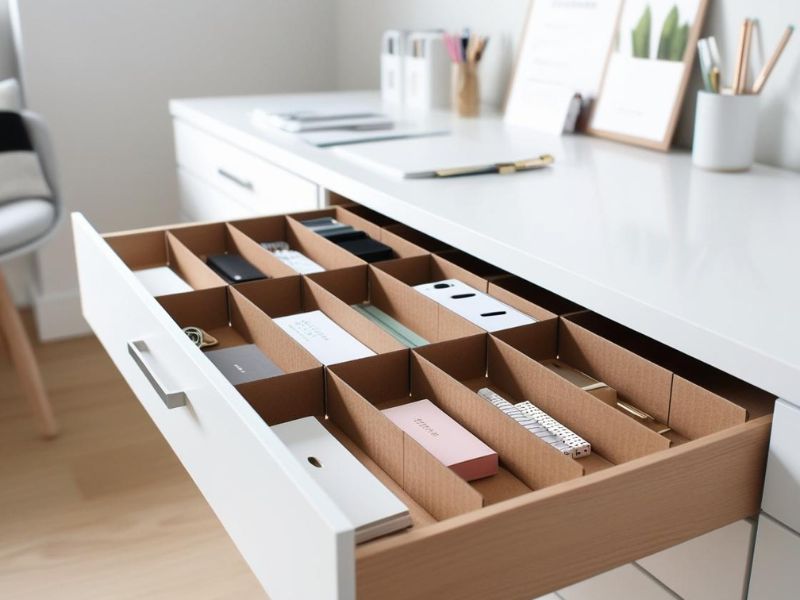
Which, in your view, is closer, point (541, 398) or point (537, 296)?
point (541, 398)

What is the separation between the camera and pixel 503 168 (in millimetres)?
1351

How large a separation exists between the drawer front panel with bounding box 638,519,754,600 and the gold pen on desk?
0.64 meters

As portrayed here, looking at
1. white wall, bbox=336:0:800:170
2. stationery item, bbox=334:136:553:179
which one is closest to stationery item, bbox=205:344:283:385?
stationery item, bbox=334:136:553:179

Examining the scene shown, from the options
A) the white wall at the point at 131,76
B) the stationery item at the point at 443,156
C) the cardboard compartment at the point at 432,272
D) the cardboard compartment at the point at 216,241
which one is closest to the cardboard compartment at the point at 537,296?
the cardboard compartment at the point at 432,272

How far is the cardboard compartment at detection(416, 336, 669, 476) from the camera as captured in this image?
75 centimetres

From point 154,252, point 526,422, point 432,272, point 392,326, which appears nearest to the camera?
point 526,422

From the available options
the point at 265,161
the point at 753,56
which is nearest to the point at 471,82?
the point at 265,161

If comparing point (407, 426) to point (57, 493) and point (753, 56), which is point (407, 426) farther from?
point (57, 493)

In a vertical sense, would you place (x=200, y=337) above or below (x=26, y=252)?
above

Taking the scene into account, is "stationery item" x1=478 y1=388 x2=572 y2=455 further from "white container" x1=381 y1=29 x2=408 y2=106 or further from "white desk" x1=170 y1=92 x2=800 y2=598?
"white container" x1=381 y1=29 x2=408 y2=106

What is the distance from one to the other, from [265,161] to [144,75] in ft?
3.74

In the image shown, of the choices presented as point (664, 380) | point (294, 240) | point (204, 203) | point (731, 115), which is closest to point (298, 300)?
point (294, 240)

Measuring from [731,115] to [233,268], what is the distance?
781mm

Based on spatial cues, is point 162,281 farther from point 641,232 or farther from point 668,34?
point 668,34
